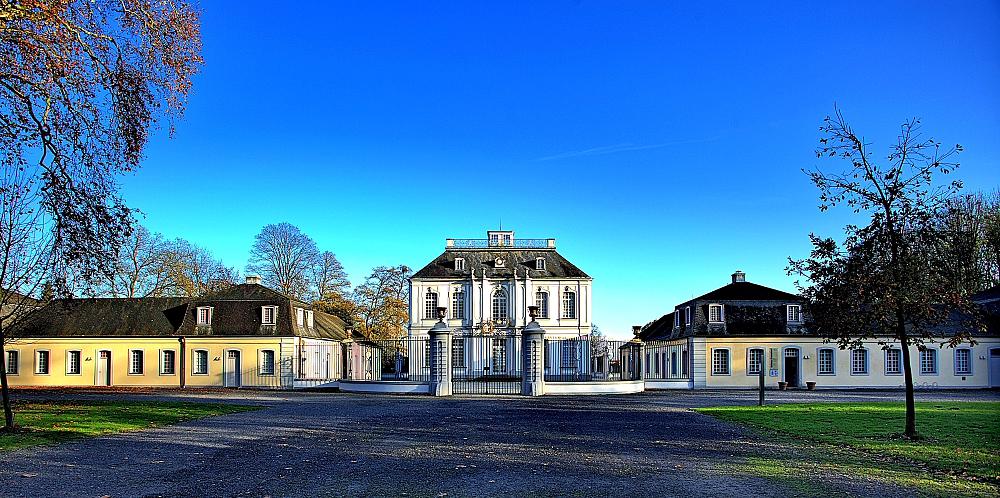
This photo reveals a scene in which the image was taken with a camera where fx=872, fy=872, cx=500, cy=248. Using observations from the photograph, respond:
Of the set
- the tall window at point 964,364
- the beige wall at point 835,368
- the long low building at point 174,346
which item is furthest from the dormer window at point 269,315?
the tall window at point 964,364

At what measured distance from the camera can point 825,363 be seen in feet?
131

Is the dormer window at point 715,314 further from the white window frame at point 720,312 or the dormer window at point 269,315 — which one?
the dormer window at point 269,315

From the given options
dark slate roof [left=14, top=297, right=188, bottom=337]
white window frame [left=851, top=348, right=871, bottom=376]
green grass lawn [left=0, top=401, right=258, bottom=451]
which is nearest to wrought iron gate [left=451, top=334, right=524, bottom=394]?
dark slate roof [left=14, top=297, right=188, bottom=337]

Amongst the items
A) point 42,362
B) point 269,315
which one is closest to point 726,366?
point 269,315

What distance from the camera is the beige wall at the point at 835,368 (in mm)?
39281

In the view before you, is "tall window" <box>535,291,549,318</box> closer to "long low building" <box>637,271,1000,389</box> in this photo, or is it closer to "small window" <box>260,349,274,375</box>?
"long low building" <box>637,271,1000,389</box>

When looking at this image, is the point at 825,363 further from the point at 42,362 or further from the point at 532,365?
the point at 42,362

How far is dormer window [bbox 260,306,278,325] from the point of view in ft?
133

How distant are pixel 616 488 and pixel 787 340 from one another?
1282 inches

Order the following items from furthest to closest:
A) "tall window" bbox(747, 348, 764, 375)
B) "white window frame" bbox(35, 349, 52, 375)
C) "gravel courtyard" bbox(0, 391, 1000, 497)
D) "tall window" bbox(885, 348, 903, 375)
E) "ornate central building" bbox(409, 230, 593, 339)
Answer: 1. "ornate central building" bbox(409, 230, 593, 339)
2. "white window frame" bbox(35, 349, 52, 375)
3. "tall window" bbox(885, 348, 903, 375)
4. "tall window" bbox(747, 348, 764, 375)
5. "gravel courtyard" bbox(0, 391, 1000, 497)

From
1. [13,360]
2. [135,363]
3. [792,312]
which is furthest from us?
[13,360]

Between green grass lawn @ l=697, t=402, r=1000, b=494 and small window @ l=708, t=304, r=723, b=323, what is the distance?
17.5 m

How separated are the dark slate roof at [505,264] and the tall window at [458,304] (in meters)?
1.16

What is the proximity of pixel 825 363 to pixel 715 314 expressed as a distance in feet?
17.9
